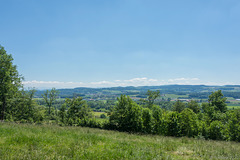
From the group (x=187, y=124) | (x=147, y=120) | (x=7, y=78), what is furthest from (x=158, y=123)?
(x=7, y=78)

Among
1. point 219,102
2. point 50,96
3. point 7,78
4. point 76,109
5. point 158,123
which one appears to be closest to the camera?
point 158,123

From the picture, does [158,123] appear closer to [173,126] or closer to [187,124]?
[173,126]

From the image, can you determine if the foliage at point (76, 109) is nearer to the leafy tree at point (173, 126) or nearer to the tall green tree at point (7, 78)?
the tall green tree at point (7, 78)

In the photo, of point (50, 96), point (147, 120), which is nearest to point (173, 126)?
point (147, 120)

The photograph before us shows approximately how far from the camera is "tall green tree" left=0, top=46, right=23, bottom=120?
76.0 feet

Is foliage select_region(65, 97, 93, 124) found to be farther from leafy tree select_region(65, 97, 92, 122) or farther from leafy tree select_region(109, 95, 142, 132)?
leafy tree select_region(109, 95, 142, 132)

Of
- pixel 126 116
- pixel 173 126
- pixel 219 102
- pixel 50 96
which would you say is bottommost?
pixel 219 102

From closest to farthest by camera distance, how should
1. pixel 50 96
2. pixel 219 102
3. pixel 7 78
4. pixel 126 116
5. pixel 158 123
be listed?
pixel 158 123
pixel 126 116
pixel 7 78
pixel 219 102
pixel 50 96

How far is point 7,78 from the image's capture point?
23.9 m

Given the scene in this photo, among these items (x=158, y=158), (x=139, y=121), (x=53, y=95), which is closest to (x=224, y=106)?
(x=139, y=121)

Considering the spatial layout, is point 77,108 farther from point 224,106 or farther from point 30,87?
point 224,106

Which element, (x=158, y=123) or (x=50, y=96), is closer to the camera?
(x=158, y=123)

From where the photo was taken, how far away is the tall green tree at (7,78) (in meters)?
23.2

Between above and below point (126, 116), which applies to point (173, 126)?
below
